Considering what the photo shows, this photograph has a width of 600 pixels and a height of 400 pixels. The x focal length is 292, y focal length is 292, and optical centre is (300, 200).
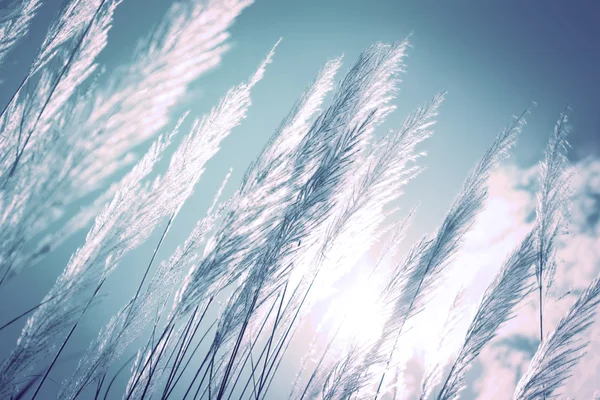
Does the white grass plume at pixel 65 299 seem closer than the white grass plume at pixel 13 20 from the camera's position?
No

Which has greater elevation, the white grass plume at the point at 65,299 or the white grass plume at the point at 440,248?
the white grass plume at the point at 440,248

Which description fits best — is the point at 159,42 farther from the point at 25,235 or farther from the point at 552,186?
the point at 552,186

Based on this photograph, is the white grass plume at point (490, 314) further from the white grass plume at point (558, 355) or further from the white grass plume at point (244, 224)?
the white grass plume at point (244, 224)

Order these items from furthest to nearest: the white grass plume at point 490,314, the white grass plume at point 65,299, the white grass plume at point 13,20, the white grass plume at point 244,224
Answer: the white grass plume at point 490,314 < the white grass plume at point 65,299 < the white grass plume at point 13,20 < the white grass plume at point 244,224

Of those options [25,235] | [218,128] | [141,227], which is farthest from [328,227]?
[25,235]

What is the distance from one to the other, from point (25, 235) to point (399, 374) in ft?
8.37

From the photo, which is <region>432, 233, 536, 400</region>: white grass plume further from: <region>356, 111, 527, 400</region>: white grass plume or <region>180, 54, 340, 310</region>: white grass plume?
<region>180, 54, 340, 310</region>: white grass plume

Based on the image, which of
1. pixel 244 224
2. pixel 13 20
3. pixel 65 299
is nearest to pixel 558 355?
pixel 244 224

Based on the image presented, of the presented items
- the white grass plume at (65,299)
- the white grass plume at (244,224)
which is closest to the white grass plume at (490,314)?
the white grass plume at (244,224)

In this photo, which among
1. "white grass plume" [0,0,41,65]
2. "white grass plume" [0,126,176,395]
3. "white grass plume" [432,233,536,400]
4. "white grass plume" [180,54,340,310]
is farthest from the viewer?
"white grass plume" [432,233,536,400]

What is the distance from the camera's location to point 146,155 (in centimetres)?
185

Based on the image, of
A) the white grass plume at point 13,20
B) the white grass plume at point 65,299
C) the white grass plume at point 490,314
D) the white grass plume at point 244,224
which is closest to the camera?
the white grass plume at point 244,224

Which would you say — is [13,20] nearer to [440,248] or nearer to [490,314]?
[440,248]

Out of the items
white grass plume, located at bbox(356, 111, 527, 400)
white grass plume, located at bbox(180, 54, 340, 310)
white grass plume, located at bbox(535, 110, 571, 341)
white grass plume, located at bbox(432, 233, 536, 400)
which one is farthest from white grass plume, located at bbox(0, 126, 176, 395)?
white grass plume, located at bbox(535, 110, 571, 341)
